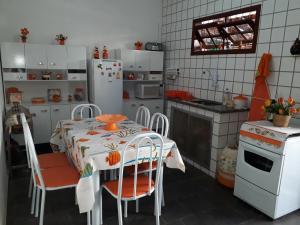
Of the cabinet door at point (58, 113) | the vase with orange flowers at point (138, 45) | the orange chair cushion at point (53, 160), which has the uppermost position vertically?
the vase with orange flowers at point (138, 45)

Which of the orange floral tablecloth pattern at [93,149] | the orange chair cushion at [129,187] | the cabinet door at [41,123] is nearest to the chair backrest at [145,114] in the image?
the orange floral tablecloth pattern at [93,149]

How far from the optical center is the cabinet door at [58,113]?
374 centimetres

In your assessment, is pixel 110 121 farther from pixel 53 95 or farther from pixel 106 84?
pixel 53 95

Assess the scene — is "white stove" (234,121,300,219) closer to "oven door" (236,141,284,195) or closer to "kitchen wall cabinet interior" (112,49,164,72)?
"oven door" (236,141,284,195)

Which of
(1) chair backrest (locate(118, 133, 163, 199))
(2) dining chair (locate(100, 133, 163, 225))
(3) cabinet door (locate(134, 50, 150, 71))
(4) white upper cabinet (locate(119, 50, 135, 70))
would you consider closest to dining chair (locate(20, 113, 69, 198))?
(2) dining chair (locate(100, 133, 163, 225))

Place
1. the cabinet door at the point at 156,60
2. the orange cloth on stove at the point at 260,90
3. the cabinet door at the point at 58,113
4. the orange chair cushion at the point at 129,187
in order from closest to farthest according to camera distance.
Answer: the orange chair cushion at the point at 129,187, the orange cloth on stove at the point at 260,90, the cabinet door at the point at 58,113, the cabinet door at the point at 156,60

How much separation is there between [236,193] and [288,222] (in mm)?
496

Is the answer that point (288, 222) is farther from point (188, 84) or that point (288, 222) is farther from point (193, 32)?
point (193, 32)

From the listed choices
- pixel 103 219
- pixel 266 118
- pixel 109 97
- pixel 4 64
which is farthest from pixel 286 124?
pixel 4 64

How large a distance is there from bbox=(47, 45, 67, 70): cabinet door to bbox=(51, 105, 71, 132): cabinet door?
2.03 ft

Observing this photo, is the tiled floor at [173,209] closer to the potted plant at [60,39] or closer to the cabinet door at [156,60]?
the potted plant at [60,39]

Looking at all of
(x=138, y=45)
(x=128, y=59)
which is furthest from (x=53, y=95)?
(x=138, y=45)

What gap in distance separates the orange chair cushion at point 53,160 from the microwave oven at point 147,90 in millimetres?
2263

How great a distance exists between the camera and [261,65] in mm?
2689
